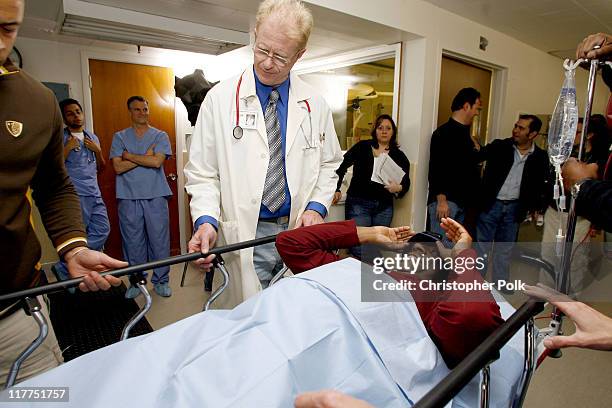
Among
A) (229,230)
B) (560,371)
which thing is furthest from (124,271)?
(560,371)

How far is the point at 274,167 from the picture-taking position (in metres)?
1.45

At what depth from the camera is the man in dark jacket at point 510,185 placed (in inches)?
120

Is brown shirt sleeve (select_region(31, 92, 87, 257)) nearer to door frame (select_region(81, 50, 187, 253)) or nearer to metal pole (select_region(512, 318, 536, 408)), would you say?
metal pole (select_region(512, 318, 536, 408))

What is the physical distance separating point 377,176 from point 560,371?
171 centimetres

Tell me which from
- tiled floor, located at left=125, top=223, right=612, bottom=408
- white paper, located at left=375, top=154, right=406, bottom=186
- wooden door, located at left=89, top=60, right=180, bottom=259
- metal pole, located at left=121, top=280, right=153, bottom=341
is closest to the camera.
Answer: metal pole, located at left=121, top=280, right=153, bottom=341

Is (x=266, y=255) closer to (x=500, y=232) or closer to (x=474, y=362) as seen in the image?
(x=474, y=362)

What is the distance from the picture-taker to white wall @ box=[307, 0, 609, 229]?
279 cm

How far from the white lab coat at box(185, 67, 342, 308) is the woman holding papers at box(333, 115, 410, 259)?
160 centimetres

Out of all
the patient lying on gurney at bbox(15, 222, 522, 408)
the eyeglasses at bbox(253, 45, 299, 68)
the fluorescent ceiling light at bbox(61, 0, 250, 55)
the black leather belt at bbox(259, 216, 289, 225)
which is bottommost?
the patient lying on gurney at bbox(15, 222, 522, 408)

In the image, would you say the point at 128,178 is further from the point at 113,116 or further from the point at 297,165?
the point at 297,165

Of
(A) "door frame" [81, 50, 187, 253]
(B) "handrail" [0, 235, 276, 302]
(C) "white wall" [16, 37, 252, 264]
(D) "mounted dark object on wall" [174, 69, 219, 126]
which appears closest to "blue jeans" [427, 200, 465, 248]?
(D) "mounted dark object on wall" [174, 69, 219, 126]

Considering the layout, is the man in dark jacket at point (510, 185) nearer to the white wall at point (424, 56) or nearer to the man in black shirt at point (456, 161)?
the man in black shirt at point (456, 161)

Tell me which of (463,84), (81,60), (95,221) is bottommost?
(95,221)

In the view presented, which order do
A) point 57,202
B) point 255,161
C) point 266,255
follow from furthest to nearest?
1. point 266,255
2. point 255,161
3. point 57,202
